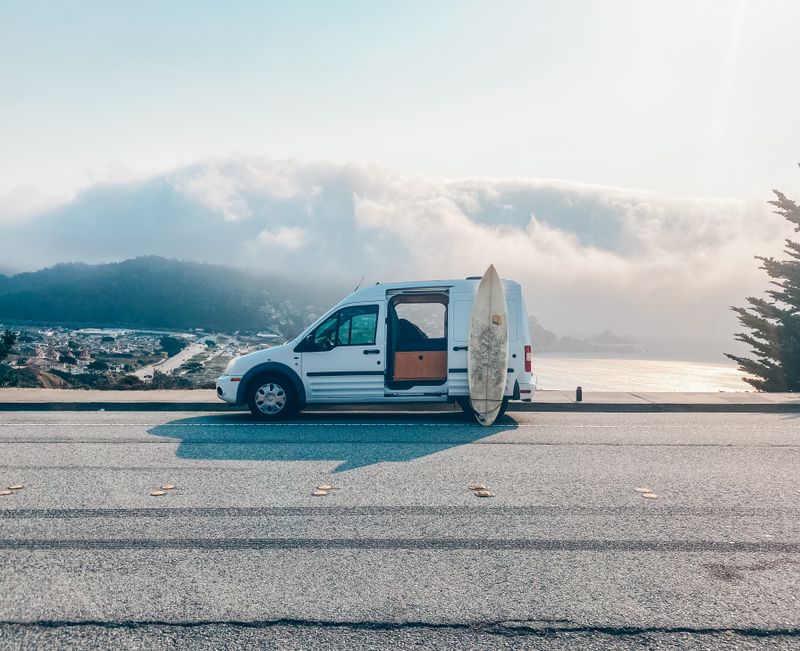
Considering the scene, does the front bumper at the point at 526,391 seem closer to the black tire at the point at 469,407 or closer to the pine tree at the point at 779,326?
the black tire at the point at 469,407

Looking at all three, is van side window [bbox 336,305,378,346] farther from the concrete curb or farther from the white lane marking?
the concrete curb

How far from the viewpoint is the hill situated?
126 ft

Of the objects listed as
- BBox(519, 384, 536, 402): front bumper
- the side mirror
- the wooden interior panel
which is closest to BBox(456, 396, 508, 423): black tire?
BBox(519, 384, 536, 402): front bumper

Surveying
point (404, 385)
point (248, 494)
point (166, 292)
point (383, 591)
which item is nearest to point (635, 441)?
point (404, 385)

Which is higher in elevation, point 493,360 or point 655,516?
point 493,360

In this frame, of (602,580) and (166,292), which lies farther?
(166,292)

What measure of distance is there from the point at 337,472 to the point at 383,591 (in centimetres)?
361

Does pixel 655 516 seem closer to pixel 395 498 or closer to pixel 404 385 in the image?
pixel 395 498

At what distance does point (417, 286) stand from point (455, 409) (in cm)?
307

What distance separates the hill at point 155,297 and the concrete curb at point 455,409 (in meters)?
12.4

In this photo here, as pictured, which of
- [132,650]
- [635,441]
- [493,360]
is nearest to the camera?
[132,650]

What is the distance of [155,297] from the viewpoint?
204ft

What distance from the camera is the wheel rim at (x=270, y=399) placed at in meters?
12.5

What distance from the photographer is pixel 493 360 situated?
11961 mm
